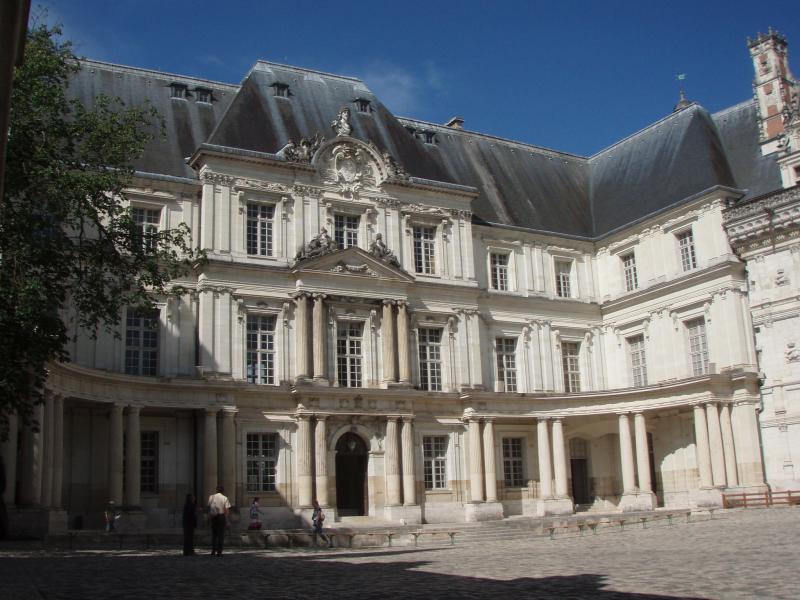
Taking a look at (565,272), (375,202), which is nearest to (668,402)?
(565,272)

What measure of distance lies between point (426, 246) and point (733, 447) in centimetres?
1313

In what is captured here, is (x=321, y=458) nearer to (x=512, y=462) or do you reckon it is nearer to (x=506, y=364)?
(x=512, y=462)

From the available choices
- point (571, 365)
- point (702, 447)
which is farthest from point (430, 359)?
point (702, 447)

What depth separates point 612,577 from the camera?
12.1m

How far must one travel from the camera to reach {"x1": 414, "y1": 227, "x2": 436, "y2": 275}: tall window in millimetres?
35450

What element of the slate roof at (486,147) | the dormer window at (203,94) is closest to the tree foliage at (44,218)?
the slate roof at (486,147)

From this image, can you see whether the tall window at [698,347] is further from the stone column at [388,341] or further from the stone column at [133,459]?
the stone column at [133,459]

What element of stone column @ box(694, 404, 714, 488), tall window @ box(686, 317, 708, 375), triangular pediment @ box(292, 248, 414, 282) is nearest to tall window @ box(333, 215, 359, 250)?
triangular pediment @ box(292, 248, 414, 282)

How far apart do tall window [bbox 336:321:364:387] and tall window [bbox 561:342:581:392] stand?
9121 mm

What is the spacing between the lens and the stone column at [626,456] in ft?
111

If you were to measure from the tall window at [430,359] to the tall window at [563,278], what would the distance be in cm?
642

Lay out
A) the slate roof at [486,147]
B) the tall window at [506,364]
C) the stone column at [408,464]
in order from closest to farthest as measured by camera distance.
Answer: the stone column at [408,464], the slate roof at [486,147], the tall window at [506,364]

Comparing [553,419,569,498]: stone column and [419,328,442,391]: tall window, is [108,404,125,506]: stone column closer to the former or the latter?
[419,328,442,391]: tall window

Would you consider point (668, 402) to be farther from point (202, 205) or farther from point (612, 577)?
point (612, 577)
